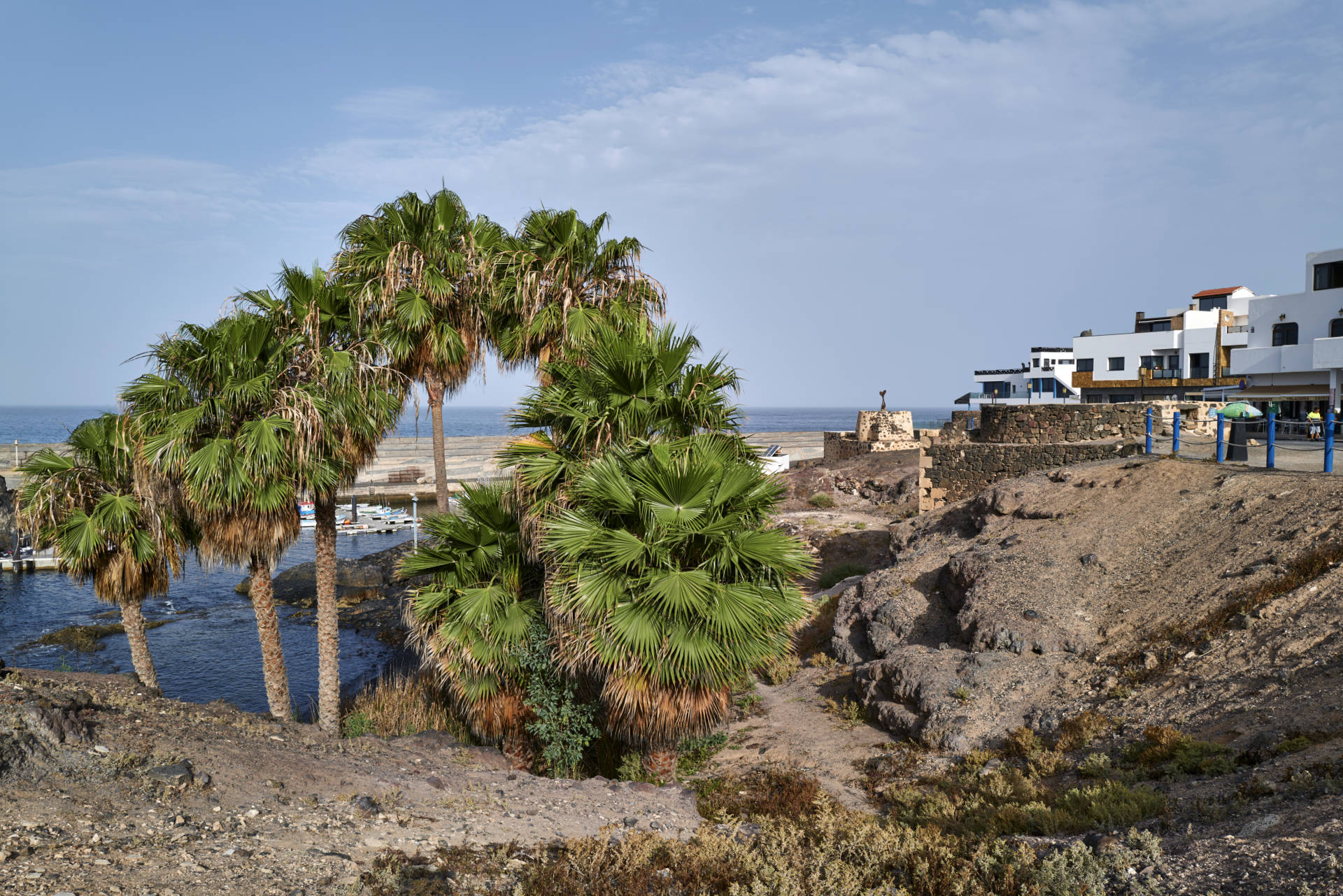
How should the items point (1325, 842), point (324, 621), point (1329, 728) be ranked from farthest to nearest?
point (324, 621) < point (1329, 728) < point (1325, 842)

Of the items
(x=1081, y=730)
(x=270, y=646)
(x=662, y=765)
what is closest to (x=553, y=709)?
(x=662, y=765)

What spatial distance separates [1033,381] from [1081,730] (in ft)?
228

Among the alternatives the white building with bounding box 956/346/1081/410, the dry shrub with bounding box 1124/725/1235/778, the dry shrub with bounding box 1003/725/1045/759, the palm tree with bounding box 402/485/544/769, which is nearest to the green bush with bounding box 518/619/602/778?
the palm tree with bounding box 402/485/544/769

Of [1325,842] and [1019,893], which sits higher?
[1325,842]

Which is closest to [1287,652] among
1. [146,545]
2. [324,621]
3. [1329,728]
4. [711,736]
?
[1329,728]

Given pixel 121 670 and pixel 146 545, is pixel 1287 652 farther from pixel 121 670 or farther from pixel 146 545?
pixel 121 670

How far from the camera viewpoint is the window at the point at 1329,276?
39.5 meters

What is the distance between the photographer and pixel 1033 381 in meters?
73.7

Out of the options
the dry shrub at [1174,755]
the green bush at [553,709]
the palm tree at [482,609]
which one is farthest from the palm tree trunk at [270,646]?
the dry shrub at [1174,755]

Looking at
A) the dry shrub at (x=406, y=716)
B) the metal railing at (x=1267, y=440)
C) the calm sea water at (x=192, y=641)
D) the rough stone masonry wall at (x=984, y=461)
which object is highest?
the metal railing at (x=1267, y=440)

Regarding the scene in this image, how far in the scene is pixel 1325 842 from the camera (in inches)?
224

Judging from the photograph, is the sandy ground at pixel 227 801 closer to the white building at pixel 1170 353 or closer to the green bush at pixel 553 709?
the green bush at pixel 553 709

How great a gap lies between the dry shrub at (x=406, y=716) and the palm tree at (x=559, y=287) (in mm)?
5817

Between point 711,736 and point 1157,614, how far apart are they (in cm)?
713
